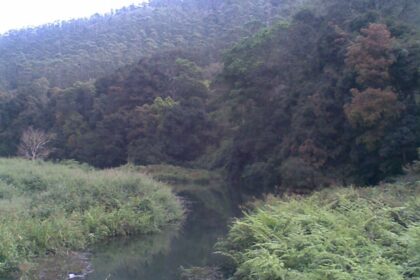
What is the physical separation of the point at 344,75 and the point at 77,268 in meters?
19.8

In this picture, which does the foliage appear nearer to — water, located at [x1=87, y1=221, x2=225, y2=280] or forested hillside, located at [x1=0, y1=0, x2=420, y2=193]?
forested hillside, located at [x1=0, y1=0, x2=420, y2=193]

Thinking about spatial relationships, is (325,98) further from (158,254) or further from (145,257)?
(145,257)

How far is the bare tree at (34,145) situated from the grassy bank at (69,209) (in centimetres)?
2359

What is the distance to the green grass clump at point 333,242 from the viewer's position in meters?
10.1

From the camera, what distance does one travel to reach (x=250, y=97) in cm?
4428

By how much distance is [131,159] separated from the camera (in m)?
56.4

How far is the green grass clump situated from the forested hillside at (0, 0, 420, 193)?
12893mm

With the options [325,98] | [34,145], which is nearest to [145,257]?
[325,98]

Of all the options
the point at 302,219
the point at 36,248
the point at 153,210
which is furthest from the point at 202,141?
the point at 302,219

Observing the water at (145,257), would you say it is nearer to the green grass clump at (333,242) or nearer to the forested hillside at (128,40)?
the green grass clump at (333,242)

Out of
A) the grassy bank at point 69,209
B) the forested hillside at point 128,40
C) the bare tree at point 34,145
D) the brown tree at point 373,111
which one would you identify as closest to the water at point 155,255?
the grassy bank at point 69,209

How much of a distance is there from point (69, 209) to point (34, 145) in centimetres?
3255

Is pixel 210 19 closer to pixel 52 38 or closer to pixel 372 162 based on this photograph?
pixel 52 38

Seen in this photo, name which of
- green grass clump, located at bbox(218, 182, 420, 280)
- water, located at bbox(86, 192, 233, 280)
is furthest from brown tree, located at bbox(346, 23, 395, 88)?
green grass clump, located at bbox(218, 182, 420, 280)
